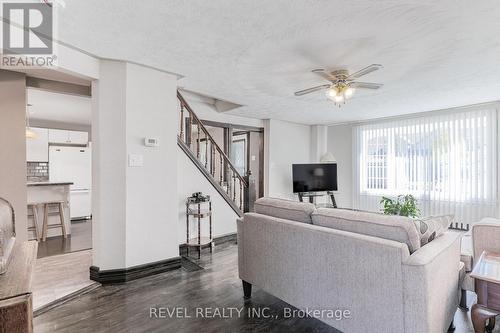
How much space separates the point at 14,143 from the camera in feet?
10.6

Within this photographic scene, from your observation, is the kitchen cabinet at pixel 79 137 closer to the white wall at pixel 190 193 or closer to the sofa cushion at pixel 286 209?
the white wall at pixel 190 193

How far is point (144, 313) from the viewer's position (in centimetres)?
230

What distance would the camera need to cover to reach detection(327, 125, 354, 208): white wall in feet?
22.9

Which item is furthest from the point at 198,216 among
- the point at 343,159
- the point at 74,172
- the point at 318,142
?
the point at 343,159

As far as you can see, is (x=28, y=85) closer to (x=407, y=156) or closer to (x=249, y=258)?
(x=249, y=258)

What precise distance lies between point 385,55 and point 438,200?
403 cm

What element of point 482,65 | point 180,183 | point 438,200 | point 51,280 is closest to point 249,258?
point 180,183

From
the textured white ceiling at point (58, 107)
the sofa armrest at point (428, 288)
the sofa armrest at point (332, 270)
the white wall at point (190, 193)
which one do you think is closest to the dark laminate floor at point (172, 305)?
the sofa armrest at point (332, 270)

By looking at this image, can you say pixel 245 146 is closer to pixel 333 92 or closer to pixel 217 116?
pixel 217 116

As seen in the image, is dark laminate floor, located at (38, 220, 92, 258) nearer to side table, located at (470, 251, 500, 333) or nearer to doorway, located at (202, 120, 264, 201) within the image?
doorway, located at (202, 120, 264, 201)

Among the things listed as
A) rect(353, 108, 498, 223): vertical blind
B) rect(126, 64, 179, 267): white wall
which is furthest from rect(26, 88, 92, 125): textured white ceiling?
rect(353, 108, 498, 223): vertical blind

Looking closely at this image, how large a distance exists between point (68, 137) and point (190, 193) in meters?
4.21

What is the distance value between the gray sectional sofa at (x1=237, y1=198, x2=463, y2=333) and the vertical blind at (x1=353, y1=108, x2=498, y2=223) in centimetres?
391

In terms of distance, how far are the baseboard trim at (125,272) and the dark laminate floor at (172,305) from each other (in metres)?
0.09
